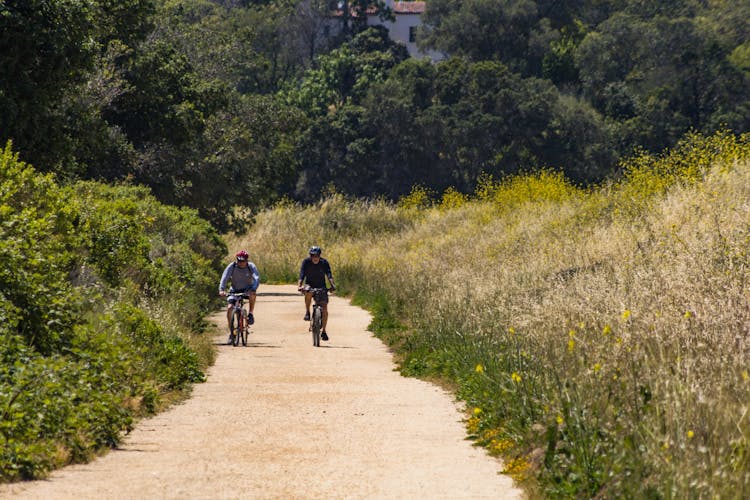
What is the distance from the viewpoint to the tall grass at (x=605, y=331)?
7.87 meters

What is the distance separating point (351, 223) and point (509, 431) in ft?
139

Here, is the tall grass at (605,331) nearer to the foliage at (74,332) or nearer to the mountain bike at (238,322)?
the mountain bike at (238,322)

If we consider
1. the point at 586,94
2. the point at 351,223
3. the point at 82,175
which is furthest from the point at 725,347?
the point at 586,94

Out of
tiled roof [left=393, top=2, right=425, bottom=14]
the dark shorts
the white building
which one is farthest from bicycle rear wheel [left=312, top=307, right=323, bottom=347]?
tiled roof [left=393, top=2, right=425, bottom=14]

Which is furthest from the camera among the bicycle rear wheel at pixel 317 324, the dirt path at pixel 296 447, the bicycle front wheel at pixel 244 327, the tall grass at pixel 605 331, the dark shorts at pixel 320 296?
the dark shorts at pixel 320 296

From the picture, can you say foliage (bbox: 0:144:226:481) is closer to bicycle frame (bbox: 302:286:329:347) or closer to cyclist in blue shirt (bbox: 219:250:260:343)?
cyclist in blue shirt (bbox: 219:250:260:343)

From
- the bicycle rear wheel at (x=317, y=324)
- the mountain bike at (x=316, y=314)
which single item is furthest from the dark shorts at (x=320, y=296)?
the bicycle rear wheel at (x=317, y=324)

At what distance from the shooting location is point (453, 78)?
71812mm

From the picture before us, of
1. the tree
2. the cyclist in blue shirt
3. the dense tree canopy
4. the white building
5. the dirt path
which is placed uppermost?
the white building

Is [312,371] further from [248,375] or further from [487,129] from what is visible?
[487,129]

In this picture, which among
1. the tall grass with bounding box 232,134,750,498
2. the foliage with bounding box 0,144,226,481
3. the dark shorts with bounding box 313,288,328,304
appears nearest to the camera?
the tall grass with bounding box 232,134,750,498

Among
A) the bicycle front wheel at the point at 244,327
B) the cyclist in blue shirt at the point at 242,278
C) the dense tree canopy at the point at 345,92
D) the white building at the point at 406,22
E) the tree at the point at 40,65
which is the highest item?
the white building at the point at 406,22

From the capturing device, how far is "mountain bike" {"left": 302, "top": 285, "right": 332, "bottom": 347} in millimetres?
22906

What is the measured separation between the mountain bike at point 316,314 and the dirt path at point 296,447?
14.2ft
